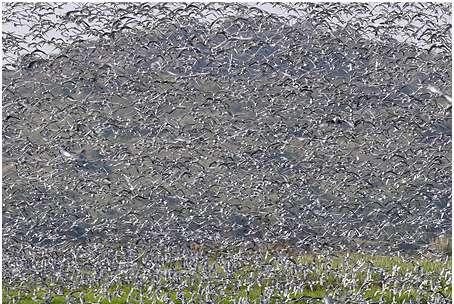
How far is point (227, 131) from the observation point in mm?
17625

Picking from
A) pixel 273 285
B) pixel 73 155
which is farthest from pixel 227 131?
pixel 273 285

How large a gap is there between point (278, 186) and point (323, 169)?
3.47 feet

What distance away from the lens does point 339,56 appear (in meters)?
18.3

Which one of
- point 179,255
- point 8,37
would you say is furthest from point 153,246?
point 8,37

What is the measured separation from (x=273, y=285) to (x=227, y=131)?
4.28 m

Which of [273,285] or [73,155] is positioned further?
[73,155]

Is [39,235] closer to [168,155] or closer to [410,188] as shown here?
[168,155]

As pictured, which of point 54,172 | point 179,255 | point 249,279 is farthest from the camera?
point 54,172

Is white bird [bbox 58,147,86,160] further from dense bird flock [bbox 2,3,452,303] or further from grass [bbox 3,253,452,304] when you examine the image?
grass [bbox 3,253,452,304]

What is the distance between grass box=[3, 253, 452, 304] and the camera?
14.1m

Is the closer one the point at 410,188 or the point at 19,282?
the point at 19,282

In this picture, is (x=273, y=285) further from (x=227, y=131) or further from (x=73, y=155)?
(x=73, y=155)

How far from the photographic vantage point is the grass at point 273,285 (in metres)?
14.1

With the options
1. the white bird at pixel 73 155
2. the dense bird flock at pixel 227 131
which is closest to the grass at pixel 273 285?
the dense bird flock at pixel 227 131
